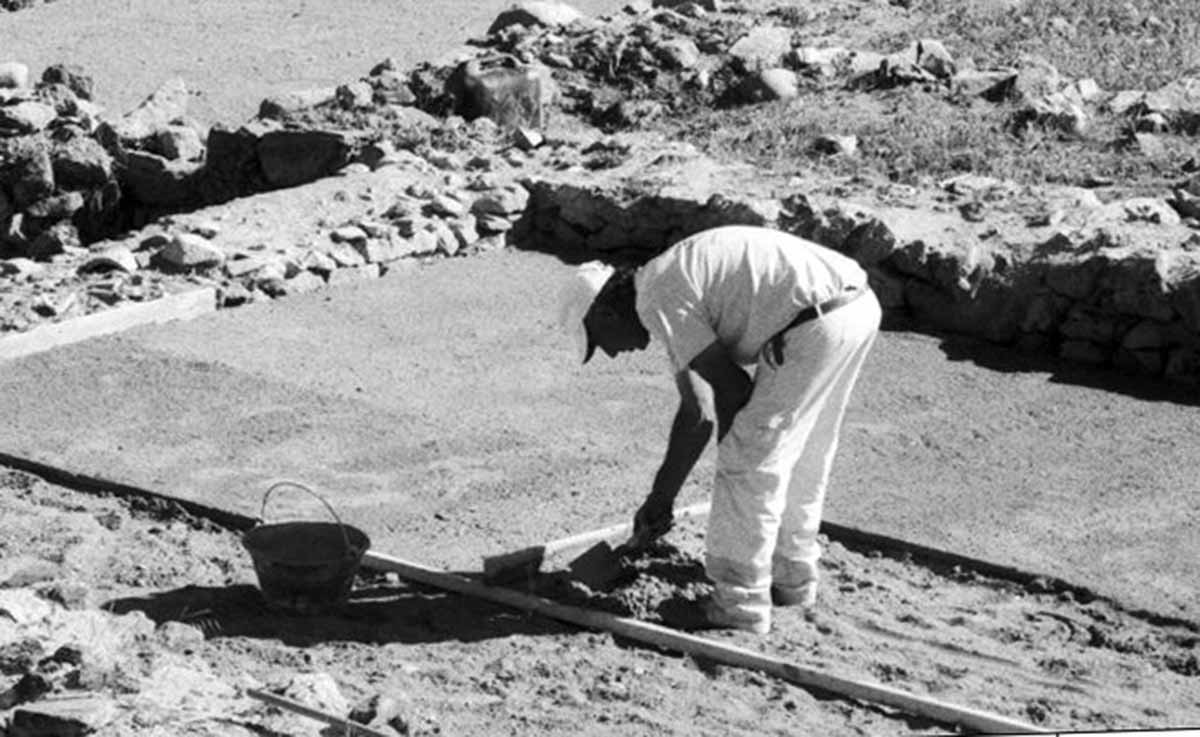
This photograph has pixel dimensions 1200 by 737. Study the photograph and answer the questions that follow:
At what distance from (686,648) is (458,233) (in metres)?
6.40

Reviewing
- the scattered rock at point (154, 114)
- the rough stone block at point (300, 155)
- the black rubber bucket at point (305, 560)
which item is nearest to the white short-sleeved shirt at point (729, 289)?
the black rubber bucket at point (305, 560)

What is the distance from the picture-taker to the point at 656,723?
8.73 m

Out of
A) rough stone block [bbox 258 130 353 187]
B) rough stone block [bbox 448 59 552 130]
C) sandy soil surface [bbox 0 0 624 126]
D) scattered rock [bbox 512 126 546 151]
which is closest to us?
scattered rock [bbox 512 126 546 151]

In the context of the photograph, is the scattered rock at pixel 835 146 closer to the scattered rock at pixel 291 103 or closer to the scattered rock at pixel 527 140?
the scattered rock at pixel 527 140

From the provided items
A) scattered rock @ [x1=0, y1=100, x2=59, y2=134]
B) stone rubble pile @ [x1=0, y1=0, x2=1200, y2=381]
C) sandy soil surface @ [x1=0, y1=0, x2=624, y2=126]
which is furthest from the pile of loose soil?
sandy soil surface @ [x1=0, y1=0, x2=624, y2=126]

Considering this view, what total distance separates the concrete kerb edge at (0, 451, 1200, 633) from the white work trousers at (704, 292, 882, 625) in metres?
1.09

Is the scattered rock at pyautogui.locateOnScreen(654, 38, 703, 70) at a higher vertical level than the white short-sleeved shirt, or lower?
lower

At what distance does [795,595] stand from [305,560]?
1.96 m

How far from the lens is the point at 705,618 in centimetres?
965

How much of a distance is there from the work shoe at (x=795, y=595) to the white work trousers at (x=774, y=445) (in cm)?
Answer: 25

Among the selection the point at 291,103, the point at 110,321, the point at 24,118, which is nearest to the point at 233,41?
the point at 24,118

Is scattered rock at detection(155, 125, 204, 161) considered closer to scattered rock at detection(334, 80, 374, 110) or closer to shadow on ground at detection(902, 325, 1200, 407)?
scattered rock at detection(334, 80, 374, 110)

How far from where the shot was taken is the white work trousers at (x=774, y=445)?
9172 mm

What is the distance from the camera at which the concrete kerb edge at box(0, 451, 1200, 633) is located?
10.2 meters
